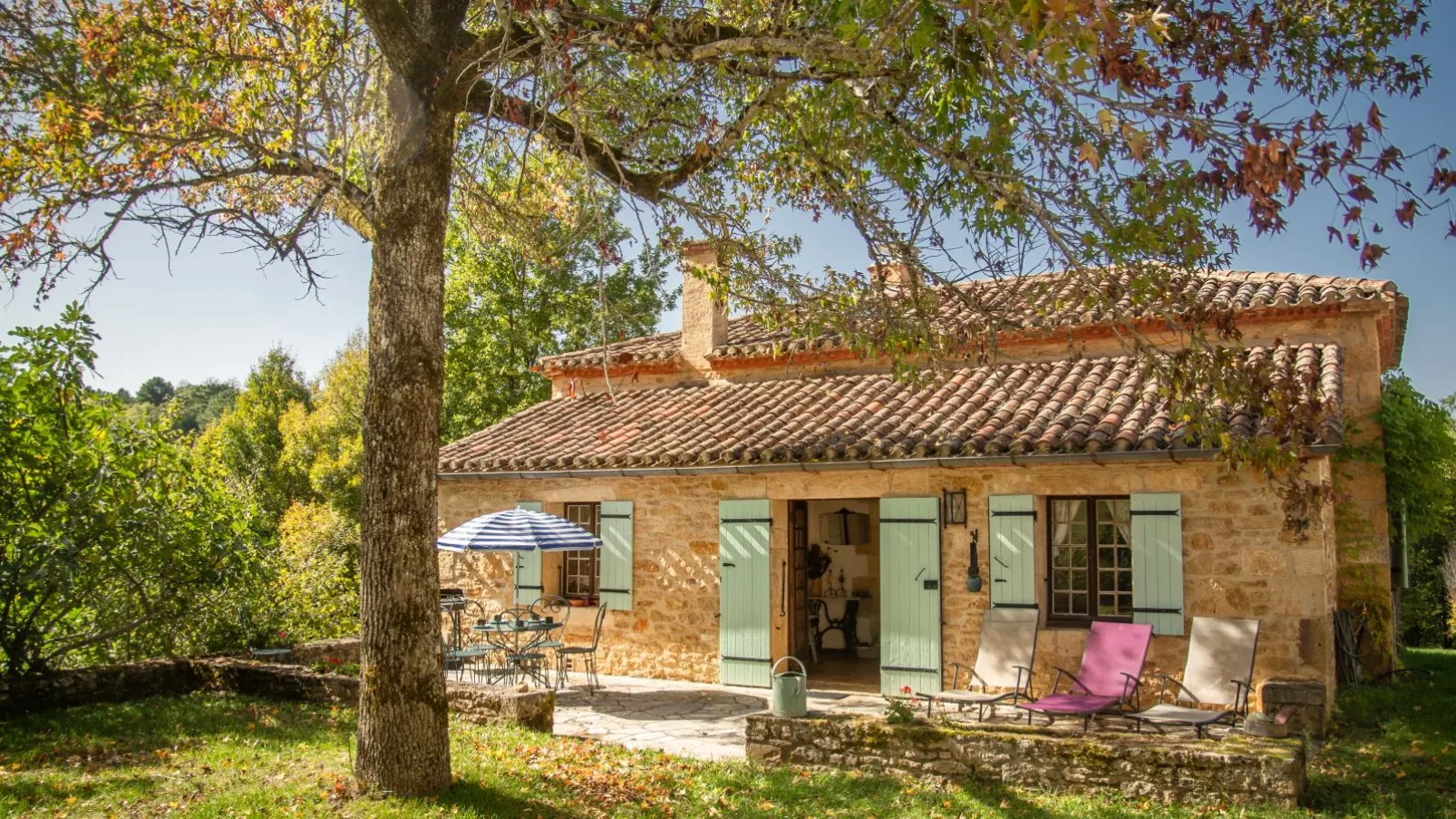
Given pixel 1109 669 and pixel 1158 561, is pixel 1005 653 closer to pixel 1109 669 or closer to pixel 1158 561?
pixel 1109 669

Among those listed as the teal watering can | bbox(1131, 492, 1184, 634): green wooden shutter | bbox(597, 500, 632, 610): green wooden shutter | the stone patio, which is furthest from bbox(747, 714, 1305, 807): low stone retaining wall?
bbox(597, 500, 632, 610): green wooden shutter

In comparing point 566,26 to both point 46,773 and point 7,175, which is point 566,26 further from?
point 46,773

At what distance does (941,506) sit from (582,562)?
16.1 feet

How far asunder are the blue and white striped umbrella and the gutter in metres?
1.09

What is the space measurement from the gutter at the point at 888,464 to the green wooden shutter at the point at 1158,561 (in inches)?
16.8

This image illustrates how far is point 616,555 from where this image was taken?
464 inches

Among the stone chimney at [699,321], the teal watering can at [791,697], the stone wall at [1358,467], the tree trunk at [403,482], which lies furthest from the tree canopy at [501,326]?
the tree trunk at [403,482]

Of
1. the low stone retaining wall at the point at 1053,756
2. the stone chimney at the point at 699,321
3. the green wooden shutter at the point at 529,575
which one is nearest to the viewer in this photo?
→ the low stone retaining wall at the point at 1053,756

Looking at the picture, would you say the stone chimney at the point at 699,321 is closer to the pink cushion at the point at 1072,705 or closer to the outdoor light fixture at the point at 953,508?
the outdoor light fixture at the point at 953,508

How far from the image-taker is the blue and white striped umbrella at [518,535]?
984 centimetres

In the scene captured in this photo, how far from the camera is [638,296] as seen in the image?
24656mm

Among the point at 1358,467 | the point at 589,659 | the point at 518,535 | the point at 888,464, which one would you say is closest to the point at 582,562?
the point at 589,659

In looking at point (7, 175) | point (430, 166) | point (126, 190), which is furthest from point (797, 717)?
point (7, 175)

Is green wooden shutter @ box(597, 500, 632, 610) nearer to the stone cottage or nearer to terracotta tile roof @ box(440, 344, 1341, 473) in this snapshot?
the stone cottage
